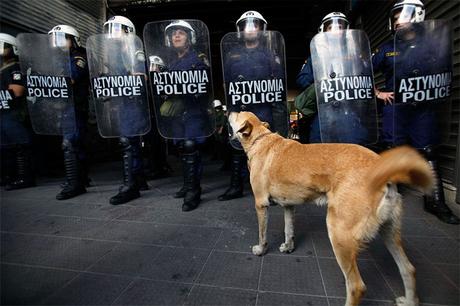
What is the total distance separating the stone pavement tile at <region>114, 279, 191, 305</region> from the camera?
5.46ft

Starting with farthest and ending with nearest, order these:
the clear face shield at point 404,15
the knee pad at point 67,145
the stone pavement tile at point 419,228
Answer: the knee pad at point 67,145
the clear face shield at point 404,15
the stone pavement tile at point 419,228

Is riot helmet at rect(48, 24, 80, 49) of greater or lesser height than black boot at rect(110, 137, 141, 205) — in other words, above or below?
above

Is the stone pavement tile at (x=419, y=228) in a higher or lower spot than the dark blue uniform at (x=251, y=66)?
lower

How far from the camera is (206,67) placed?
3389mm

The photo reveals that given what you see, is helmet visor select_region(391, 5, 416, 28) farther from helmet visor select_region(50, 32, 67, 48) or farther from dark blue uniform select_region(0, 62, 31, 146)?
dark blue uniform select_region(0, 62, 31, 146)

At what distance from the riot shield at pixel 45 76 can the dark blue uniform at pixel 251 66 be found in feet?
8.61

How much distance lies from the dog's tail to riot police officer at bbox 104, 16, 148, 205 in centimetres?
320

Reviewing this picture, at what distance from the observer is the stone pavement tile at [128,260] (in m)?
2.02

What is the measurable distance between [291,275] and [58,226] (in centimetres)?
276

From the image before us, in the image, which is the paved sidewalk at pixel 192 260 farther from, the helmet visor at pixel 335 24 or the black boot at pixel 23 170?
the helmet visor at pixel 335 24

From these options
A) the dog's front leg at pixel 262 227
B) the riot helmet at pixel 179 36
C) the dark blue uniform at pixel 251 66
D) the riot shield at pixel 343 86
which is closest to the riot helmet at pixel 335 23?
the riot shield at pixel 343 86

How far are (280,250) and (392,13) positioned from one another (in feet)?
10.9

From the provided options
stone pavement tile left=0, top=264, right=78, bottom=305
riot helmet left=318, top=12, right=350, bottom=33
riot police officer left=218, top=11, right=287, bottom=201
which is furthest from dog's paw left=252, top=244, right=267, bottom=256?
riot helmet left=318, top=12, right=350, bottom=33

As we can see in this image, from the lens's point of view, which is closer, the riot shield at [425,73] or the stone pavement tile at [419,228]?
the stone pavement tile at [419,228]
